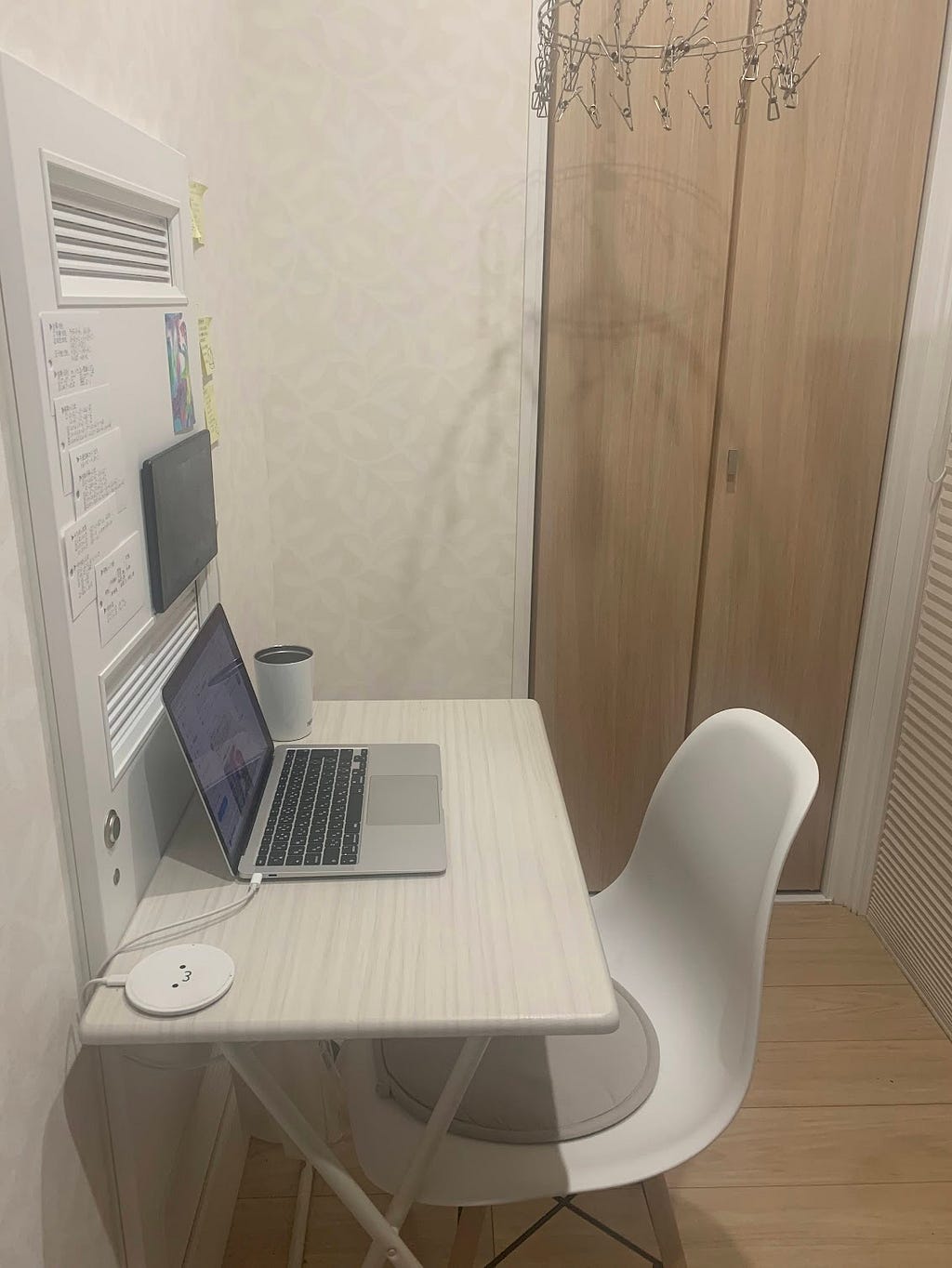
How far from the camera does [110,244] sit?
109 centimetres

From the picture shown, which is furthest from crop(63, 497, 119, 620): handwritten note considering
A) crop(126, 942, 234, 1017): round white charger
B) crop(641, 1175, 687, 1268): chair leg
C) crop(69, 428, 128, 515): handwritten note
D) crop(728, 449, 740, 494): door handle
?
crop(728, 449, 740, 494): door handle

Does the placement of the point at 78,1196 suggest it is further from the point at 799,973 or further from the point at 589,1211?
the point at 799,973

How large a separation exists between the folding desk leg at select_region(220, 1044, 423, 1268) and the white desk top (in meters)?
0.11

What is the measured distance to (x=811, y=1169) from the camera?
175 cm

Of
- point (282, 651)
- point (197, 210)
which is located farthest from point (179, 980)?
point (197, 210)

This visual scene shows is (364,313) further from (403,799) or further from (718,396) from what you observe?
(403,799)

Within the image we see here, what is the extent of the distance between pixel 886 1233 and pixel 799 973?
67 cm

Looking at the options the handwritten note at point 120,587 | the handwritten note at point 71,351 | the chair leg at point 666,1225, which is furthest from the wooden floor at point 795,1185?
the handwritten note at point 71,351

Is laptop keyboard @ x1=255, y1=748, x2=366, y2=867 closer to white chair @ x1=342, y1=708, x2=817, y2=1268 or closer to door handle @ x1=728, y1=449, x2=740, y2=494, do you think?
white chair @ x1=342, y1=708, x2=817, y2=1268

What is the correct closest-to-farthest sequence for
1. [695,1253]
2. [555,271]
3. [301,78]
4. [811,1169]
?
[695,1253]
[811,1169]
[301,78]
[555,271]

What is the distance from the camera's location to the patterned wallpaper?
1895mm

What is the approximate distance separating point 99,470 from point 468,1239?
1.12 meters

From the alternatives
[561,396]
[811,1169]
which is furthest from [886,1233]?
[561,396]

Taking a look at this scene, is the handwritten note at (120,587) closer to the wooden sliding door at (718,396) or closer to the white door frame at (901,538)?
the wooden sliding door at (718,396)
